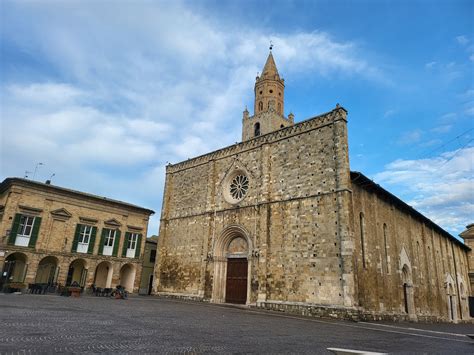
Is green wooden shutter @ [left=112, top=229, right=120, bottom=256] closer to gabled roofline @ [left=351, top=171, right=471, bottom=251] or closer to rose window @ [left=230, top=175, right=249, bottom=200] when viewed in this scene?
rose window @ [left=230, top=175, right=249, bottom=200]

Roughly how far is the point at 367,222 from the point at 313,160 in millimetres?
4788

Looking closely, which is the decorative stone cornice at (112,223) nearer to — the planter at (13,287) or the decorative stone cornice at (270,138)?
the decorative stone cornice at (270,138)

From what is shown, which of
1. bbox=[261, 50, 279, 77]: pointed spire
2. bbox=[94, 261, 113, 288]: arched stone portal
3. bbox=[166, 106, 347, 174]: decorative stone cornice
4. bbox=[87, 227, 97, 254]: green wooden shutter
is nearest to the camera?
bbox=[166, 106, 347, 174]: decorative stone cornice

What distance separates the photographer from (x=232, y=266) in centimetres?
2273

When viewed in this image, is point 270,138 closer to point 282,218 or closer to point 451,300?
point 282,218

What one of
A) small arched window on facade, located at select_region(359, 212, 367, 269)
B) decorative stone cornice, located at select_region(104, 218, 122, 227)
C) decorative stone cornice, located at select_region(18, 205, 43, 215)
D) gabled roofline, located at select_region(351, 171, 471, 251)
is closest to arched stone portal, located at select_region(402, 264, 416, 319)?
gabled roofline, located at select_region(351, 171, 471, 251)

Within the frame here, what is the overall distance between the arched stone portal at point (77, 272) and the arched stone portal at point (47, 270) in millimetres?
1543

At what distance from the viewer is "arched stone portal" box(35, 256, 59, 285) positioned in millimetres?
24734

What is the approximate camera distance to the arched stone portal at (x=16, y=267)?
22653mm

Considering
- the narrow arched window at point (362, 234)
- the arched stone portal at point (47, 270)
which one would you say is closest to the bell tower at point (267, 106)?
the narrow arched window at point (362, 234)

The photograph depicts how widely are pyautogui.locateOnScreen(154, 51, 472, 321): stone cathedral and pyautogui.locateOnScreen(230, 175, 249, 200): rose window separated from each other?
3.2 inches

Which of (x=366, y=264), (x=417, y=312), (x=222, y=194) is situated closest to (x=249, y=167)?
(x=222, y=194)

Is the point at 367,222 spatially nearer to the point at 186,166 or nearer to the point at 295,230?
the point at 295,230

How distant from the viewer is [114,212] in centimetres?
2869
